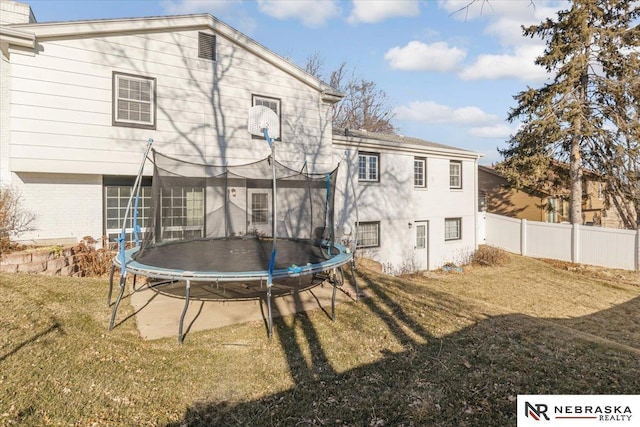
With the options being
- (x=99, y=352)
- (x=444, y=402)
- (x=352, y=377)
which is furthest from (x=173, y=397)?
(x=444, y=402)

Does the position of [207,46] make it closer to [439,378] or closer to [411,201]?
[411,201]

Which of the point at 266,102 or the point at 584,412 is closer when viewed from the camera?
the point at 584,412

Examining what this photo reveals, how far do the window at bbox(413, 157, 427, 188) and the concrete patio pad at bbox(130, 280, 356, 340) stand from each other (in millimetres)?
9421

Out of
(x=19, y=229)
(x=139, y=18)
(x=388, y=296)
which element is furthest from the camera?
(x=139, y=18)

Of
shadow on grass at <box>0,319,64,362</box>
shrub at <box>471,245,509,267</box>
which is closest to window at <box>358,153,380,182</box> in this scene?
shrub at <box>471,245,509,267</box>

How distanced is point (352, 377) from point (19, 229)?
757 cm

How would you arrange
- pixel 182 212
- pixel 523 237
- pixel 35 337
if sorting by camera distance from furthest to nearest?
pixel 523 237 < pixel 182 212 < pixel 35 337

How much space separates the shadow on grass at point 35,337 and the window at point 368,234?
31.5 feet

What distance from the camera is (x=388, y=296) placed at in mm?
6328

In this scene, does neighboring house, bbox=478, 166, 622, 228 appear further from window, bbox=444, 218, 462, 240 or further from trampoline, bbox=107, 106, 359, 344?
trampoline, bbox=107, 106, 359, 344

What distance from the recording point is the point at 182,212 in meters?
6.22

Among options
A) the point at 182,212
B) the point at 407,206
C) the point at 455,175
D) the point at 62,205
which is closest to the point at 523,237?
the point at 455,175

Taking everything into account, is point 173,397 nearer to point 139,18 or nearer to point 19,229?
point 19,229

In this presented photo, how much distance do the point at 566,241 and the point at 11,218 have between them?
17.7 meters
